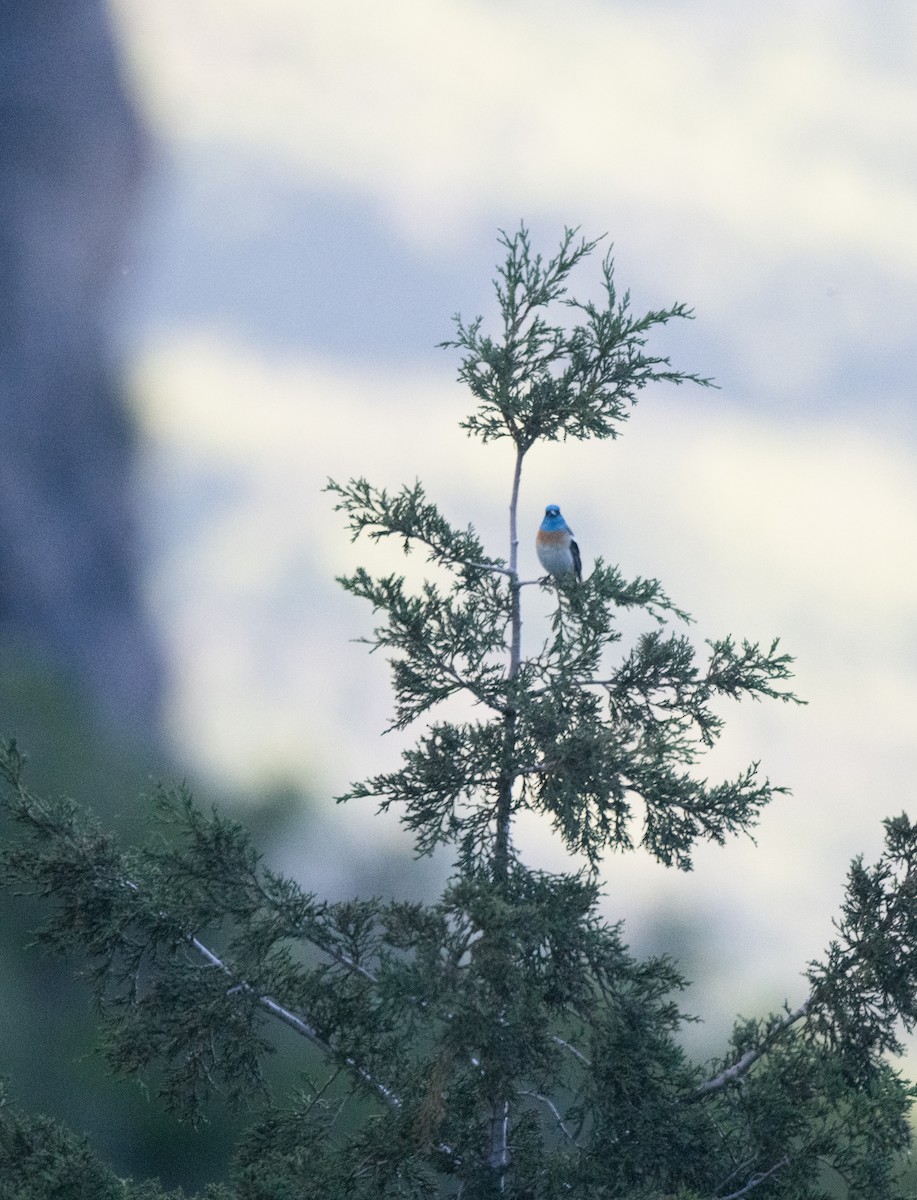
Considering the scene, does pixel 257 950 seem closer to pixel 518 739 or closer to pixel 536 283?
pixel 518 739

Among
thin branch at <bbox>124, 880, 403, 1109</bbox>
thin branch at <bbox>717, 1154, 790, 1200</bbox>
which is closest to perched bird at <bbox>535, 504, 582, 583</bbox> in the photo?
thin branch at <bbox>124, 880, 403, 1109</bbox>

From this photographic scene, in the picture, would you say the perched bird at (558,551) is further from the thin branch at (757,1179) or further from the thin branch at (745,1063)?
the thin branch at (757,1179)

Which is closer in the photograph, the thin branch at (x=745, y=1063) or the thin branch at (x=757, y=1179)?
the thin branch at (x=757, y=1179)

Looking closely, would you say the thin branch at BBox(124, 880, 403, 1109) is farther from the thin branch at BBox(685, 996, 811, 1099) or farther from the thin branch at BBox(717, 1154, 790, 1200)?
the thin branch at BBox(717, 1154, 790, 1200)

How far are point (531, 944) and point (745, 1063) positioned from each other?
4.89ft

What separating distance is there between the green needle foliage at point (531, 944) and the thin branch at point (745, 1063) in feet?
0.06

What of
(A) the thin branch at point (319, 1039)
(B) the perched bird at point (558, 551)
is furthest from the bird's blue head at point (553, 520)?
(A) the thin branch at point (319, 1039)

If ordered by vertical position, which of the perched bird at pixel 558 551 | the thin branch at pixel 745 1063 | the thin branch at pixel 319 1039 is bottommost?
the thin branch at pixel 319 1039

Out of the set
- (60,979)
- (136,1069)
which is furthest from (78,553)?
(136,1069)

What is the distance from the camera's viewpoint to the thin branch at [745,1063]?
23.2ft

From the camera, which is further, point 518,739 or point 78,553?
point 78,553

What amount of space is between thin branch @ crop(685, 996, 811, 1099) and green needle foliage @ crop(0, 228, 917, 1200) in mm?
19

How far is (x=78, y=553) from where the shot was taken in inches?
1784

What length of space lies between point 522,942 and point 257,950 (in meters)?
1.41
